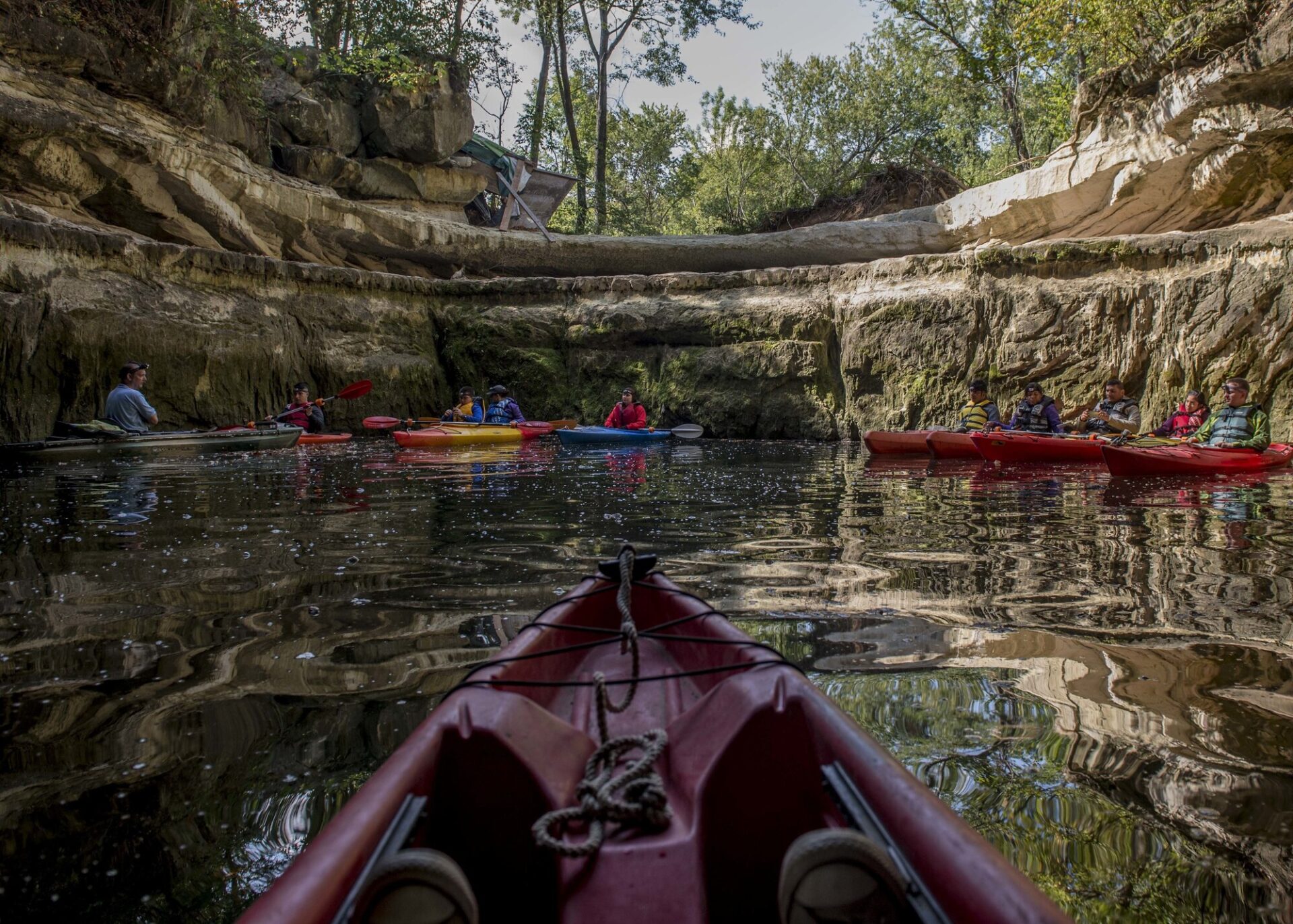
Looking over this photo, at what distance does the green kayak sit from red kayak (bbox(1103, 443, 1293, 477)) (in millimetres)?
10327

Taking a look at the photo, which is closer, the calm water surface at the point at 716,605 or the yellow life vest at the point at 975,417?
the calm water surface at the point at 716,605

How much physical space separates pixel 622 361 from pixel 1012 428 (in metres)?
8.40

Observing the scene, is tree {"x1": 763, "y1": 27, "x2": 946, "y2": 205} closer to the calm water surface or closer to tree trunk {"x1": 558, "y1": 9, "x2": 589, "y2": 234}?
tree trunk {"x1": 558, "y1": 9, "x2": 589, "y2": 234}

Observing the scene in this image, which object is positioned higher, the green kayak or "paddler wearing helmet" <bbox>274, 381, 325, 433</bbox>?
"paddler wearing helmet" <bbox>274, 381, 325, 433</bbox>

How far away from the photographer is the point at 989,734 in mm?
1979

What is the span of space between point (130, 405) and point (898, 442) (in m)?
10.0

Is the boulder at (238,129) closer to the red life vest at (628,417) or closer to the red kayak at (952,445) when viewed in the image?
the red life vest at (628,417)

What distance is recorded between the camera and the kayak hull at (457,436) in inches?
461

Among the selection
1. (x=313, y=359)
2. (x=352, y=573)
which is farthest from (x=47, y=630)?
(x=313, y=359)

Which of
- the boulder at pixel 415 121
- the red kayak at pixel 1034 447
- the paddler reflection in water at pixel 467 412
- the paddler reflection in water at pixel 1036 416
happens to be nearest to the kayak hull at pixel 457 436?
the paddler reflection in water at pixel 467 412

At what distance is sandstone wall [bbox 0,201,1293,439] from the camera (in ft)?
37.6

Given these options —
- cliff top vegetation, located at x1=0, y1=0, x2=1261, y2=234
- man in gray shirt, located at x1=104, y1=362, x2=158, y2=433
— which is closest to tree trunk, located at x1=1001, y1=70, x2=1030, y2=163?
cliff top vegetation, located at x1=0, y1=0, x2=1261, y2=234

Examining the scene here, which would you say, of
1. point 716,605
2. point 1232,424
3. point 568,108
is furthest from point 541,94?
point 716,605

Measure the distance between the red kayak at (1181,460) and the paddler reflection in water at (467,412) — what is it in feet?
30.5
